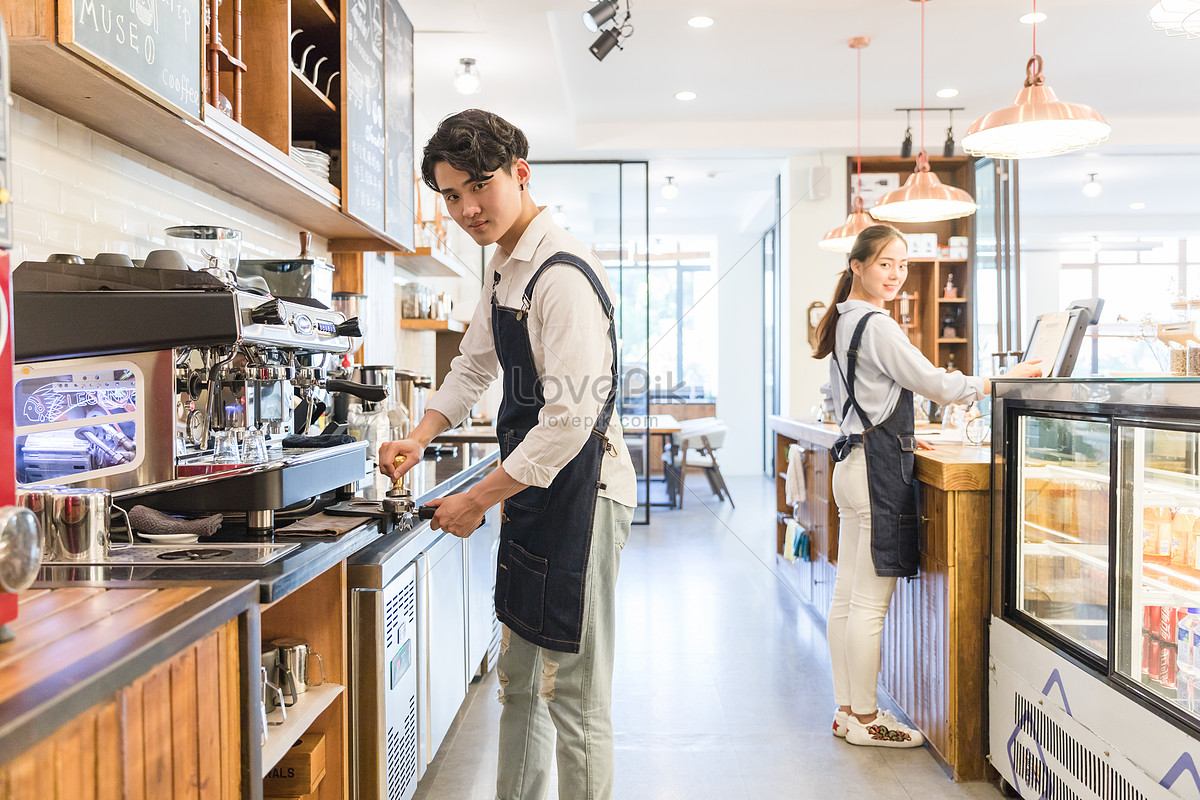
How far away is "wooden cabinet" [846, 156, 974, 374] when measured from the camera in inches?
250

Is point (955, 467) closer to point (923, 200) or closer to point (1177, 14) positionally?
point (1177, 14)

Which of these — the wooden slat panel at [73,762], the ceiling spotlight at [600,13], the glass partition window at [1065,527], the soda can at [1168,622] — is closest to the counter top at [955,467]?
the glass partition window at [1065,527]

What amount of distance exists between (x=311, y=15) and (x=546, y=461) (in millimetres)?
1850

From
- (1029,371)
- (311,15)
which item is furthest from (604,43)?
(1029,371)

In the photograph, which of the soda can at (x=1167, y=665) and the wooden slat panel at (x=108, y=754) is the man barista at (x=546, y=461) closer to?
the wooden slat panel at (x=108, y=754)

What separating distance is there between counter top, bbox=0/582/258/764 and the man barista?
486 mm

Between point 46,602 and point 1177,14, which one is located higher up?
point 1177,14

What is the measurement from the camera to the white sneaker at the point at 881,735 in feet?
8.07

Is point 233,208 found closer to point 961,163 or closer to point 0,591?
point 0,591

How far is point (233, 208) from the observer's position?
2.40 m

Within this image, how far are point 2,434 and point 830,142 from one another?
6.10 meters

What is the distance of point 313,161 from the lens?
243 cm

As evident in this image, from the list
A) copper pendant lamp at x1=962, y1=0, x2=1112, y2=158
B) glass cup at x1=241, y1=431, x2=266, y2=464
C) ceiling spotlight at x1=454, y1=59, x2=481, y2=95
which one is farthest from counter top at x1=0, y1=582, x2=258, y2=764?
ceiling spotlight at x1=454, y1=59, x2=481, y2=95

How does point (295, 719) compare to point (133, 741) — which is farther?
point (295, 719)
